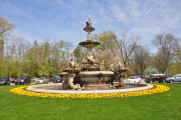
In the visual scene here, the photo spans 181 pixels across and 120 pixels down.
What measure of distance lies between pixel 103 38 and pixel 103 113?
Result: 46140mm

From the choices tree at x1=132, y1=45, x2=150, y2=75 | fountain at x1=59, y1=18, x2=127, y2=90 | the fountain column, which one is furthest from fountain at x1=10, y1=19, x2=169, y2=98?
tree at x1=132, y1=45, x2=150, y2=75

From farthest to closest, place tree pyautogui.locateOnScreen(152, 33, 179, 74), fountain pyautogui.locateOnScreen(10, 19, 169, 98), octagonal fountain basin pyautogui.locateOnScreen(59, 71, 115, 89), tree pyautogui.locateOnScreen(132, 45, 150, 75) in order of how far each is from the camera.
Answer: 1. tree pyautogui.locateOnScreen(132, 45, 150, 75)
2. tree pyautogui.locateOnScreen(152, 33, 179, 74)
3. octagonal fountain basin pyautogui.locateOnScreen(59, 71, 115, 89)
4. fountain pyautogui.locateOnScreen(10, 19, 169, 98)

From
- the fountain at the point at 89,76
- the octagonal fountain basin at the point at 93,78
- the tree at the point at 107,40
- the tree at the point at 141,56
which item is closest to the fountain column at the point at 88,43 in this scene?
the fountain at the point at 89,76

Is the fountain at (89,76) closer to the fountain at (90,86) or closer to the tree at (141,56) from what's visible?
the fountain at (90,86)

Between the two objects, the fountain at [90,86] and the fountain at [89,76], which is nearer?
the fountain at [90,86]

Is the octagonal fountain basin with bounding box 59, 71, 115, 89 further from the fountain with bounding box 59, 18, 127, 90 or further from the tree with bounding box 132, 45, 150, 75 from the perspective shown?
the tree with bounding box 132, 45, 150, 75

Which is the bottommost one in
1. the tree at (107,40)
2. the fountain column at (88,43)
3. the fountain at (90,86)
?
the fountain at (90,86)

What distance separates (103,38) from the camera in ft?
168

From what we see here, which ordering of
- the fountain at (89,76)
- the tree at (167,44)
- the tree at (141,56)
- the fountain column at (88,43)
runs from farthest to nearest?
1. the tree at (141,56)
2. the tree at (167,44)
3. the fountain column at (88,43)
4. the fountain at (89,76)

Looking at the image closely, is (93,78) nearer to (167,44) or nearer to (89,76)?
(89,76)

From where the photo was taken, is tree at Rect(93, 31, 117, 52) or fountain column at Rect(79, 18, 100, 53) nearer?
fountain column at Rect(79, 18, 100, 53)

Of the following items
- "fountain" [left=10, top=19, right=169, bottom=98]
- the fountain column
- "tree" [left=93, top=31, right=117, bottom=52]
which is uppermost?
"tree" [left=93, top=31, right=117, bottom=52]

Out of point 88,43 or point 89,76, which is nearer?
point 89,76

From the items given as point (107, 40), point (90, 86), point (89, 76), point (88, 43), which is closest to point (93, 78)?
point (89, 76)
